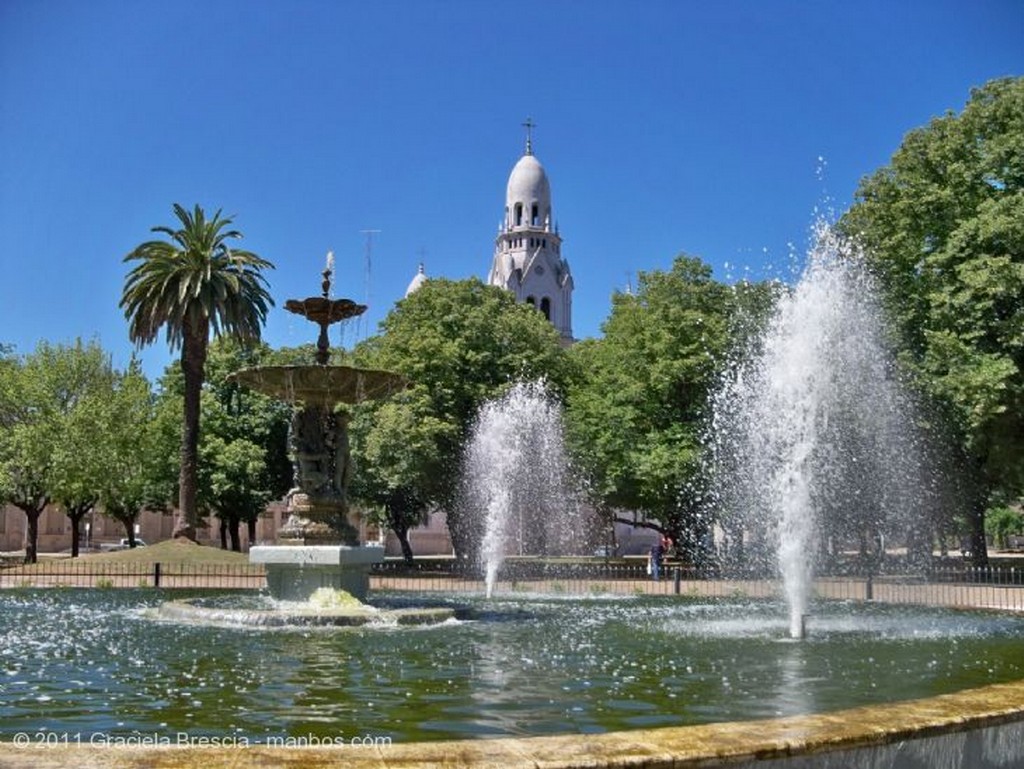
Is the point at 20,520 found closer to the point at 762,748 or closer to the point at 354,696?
the point at 354,696

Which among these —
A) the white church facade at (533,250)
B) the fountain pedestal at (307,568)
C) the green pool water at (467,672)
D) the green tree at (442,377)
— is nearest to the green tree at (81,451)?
the green tree at (442,377)

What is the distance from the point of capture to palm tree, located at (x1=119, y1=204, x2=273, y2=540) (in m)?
39.5

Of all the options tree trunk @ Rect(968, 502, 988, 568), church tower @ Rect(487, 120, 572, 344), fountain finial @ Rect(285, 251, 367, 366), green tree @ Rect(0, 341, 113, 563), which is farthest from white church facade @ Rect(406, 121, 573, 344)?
fountain finial @ Rect(285, 251, 367, 366)

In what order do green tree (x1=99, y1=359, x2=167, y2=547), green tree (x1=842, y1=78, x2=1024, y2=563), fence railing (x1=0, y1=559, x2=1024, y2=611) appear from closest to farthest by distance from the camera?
fence railing (x1=0, y1=559, x2=1024, y2=611) → green tree (x1=842, y1=78, x2=1024, y2=563) → green tree (x1=99, y1=359, x2=167, y2=547)

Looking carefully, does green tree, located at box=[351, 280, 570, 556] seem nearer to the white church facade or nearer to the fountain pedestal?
the fountain pedestal

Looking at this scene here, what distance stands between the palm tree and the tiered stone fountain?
20.2 meters

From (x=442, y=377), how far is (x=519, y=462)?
15.7ft

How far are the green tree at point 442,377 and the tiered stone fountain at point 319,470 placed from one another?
739 inches

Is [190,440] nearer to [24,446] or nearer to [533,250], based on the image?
[24,446]

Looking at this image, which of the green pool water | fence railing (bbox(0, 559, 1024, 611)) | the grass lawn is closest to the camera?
the green pool water

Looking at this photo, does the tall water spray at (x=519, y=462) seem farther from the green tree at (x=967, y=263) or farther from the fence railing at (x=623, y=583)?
the green tree at (x=967, y=263)

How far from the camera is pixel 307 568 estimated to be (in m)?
18.6

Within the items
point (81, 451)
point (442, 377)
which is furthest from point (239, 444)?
point (442, 377)

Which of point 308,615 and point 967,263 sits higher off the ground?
point 967,263
